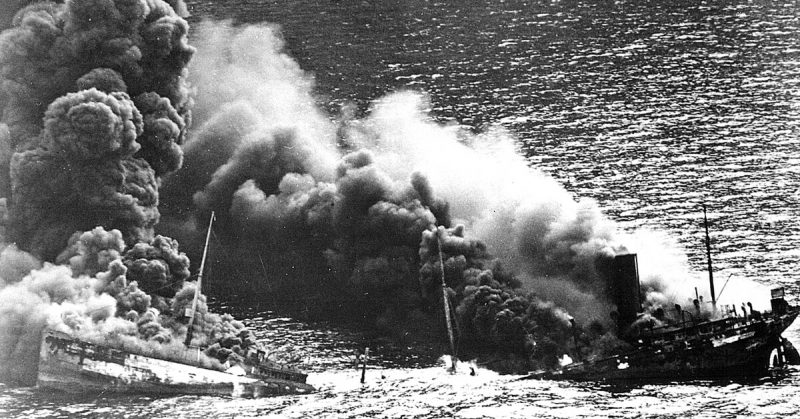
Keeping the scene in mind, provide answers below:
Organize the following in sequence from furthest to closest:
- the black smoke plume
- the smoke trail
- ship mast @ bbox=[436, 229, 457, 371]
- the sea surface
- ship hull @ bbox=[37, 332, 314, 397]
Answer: the smoke trail, ship mast @ bbox=[436, 229, 457, 371], the black smoke plume, ship hull @ bbox=[37, 332, 314, 397], the sea surface

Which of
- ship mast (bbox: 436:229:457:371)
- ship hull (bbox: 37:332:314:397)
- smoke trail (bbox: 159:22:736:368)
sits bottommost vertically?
ship hull (bbox: 37:332:314:397)

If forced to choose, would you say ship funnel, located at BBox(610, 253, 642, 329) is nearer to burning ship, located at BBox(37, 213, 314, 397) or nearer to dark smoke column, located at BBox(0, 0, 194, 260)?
burning ship, located at BBox(37, 213, 314, 397)

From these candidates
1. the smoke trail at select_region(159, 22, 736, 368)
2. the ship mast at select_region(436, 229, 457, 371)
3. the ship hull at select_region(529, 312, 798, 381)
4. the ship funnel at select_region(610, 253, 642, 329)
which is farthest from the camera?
the smoke trail at select_region(159, 22, 736, 368)

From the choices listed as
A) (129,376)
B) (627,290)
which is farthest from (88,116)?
(627,290)

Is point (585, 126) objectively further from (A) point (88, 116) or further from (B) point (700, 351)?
(A) point (88, 116)

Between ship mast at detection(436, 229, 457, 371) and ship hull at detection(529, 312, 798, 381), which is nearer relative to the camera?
ship hull at detection(529, 312, 798, 381)

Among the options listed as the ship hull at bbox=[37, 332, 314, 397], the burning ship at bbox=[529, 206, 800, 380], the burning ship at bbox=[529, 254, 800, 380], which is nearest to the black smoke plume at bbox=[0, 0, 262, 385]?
the ship hull at bbox=[37, 332, 314, 397]

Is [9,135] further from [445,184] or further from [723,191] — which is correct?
[723,191]

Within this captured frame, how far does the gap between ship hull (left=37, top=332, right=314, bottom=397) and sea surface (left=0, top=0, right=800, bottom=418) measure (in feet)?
5.38

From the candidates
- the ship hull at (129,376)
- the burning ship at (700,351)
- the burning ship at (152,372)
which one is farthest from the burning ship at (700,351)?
the ship hull at (129,376)

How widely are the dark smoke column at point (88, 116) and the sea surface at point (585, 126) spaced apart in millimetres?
18892

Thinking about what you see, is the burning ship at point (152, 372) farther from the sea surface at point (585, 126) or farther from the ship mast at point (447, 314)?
the ship mast at point (447, 314)

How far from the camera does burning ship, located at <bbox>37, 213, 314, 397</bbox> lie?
3851 inches

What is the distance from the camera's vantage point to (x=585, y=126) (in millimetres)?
157250
